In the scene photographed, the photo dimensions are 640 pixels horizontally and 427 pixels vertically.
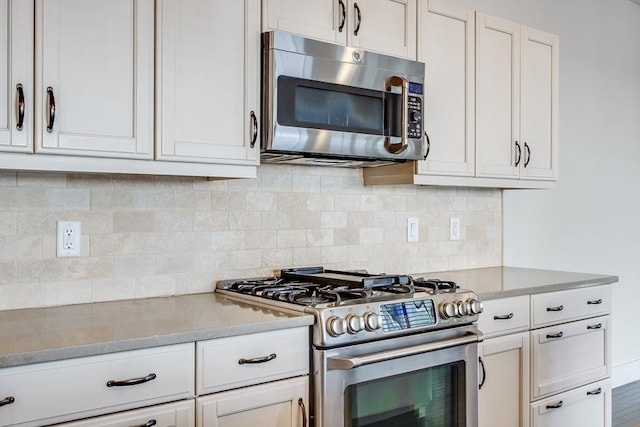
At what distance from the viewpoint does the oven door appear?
6.35ft

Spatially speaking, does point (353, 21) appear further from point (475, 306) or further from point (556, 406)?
point (556, 406)

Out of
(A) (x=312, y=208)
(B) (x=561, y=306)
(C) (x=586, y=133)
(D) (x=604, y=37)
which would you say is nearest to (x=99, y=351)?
(A) (x=312, y=208)

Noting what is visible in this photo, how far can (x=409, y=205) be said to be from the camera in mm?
3143

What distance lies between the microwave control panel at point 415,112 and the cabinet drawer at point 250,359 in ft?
3.54

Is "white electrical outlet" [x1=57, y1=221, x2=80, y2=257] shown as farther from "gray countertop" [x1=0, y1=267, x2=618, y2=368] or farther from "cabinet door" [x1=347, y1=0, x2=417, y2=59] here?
"cabinet door" [x1=347, y1=0, x2=417, y2=59]

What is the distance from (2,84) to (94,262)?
2.35 feet

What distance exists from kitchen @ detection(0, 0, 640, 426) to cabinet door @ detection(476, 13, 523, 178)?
14.0 inches

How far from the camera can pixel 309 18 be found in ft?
7.73

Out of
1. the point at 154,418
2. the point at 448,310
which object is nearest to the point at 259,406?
the point at 154,418

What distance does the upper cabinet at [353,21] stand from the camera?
229 cm

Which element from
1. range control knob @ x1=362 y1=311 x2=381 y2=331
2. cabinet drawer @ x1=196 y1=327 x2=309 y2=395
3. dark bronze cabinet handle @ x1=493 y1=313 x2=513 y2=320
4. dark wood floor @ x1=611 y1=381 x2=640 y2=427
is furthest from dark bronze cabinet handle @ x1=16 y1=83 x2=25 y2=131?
dark wood floor @ x1=611 y1=381 x2=640 y2=427

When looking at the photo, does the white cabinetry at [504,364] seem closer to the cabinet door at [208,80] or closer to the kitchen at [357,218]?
the kitchen at [357,218]

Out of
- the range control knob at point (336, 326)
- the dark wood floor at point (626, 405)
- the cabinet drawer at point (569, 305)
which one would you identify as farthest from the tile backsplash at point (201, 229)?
the dark wood floor at point (626, 405)

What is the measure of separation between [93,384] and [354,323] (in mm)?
799
